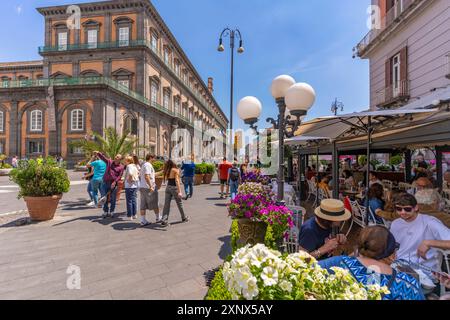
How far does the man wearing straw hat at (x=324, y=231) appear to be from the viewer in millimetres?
2518

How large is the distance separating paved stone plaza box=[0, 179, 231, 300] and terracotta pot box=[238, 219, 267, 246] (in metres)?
0.61

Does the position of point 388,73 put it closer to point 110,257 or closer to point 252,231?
point 252,231

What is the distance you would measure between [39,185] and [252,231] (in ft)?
17.1

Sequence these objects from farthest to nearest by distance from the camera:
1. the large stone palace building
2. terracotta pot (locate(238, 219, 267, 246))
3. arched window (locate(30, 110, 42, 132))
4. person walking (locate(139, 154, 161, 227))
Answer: arched window (locate(30, 110, 42, 132)) < the large stone palace building < person walking (locate(139, 154, 161, 227)) < terracotta pot (locate(238, 219, 267, 246))

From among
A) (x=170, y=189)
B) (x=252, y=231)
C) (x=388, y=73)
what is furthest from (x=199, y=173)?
(x=388, y=73)

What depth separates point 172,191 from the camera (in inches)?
231

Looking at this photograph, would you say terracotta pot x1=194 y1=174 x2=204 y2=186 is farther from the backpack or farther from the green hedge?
the green hedge

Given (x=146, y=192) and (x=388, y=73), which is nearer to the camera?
(x=146, y=192)

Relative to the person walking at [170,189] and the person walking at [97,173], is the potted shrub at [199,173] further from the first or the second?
the person walking at [170,189]

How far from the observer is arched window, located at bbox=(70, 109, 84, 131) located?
2673 centimetres

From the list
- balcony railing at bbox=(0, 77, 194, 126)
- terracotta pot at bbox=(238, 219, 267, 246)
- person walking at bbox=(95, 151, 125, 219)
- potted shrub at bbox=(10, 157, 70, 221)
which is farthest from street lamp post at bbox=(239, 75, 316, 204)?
balcony railing at bbox=(0, 77, 194, 126)

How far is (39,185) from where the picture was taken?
5828mm
